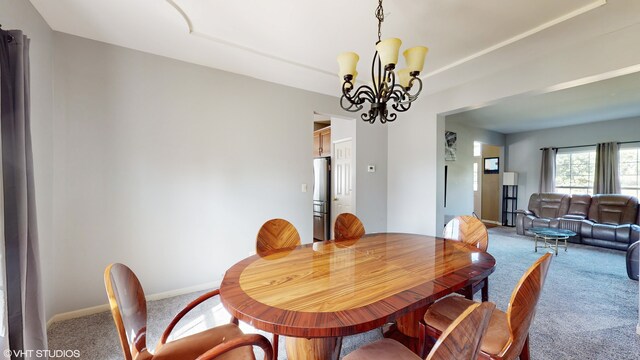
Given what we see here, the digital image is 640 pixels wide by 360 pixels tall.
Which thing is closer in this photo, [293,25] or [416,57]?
[416,57]

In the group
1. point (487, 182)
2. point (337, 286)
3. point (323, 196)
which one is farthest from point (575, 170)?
point (337, 286)

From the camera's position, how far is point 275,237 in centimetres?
207

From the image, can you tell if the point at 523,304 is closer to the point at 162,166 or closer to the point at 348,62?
the point at 348,62

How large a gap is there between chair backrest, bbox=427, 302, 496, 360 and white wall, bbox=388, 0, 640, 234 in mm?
2593

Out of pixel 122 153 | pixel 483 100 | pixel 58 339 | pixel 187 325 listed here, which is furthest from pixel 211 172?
pixel 483 100

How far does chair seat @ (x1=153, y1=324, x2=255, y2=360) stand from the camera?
3.74 feet

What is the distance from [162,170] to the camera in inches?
101

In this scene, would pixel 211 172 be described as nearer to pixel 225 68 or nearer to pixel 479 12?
pixel 225 68

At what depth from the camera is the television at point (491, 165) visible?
7098mm

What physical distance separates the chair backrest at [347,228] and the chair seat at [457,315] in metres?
1.03

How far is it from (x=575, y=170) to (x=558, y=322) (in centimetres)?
575

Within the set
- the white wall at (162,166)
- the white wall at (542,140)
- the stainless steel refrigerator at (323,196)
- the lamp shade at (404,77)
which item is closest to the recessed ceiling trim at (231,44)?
the white wall at (162,166)

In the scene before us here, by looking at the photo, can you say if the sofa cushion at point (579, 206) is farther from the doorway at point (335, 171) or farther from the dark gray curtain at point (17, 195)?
the dark gray curtain at point (17, 195)

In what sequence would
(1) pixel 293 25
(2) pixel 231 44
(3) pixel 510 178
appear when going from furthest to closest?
1. (3) pixel 510 178
2. (2) pixel 231 44
3. (1) pixel 293 25
